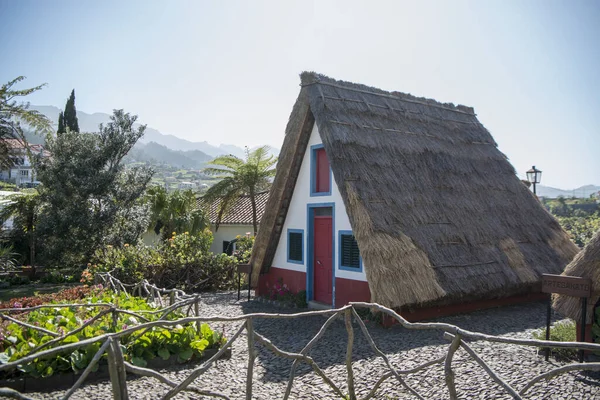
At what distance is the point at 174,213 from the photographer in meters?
22.1

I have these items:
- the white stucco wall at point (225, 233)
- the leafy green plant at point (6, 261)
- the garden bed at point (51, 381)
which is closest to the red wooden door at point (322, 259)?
the garden bed at point (51, 381)

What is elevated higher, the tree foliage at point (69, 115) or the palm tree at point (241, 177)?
the tree foliage at point (69, 115)

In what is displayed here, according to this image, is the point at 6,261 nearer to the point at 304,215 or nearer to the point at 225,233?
the point at 225,233

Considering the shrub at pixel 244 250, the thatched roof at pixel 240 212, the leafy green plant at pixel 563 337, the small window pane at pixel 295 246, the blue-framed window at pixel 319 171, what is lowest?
the leafy green plant at pixel 563 337

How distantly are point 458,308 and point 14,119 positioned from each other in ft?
52.1

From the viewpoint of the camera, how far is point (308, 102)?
11820mm

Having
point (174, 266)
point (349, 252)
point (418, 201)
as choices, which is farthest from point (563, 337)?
point (174, 266)

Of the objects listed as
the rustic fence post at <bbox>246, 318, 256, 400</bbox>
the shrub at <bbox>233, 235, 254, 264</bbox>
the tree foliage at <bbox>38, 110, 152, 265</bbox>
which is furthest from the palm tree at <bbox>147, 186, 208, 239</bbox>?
the rustic fence post at <bbox>246, 318, 256, 400</bbox>

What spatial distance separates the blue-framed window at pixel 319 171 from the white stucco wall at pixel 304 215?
142 mm

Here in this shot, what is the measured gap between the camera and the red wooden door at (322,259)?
11758 millimetres

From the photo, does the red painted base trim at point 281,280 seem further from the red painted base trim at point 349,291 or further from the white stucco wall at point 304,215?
the red painted base trim at point 349,291

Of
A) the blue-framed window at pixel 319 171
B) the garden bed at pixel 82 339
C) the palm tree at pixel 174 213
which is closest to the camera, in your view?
the garden bed at pixel 82 339

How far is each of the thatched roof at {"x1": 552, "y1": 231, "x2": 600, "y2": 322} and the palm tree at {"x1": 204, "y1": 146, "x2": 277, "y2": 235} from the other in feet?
45.4

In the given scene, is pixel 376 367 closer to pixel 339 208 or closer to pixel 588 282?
pixel 588 282
